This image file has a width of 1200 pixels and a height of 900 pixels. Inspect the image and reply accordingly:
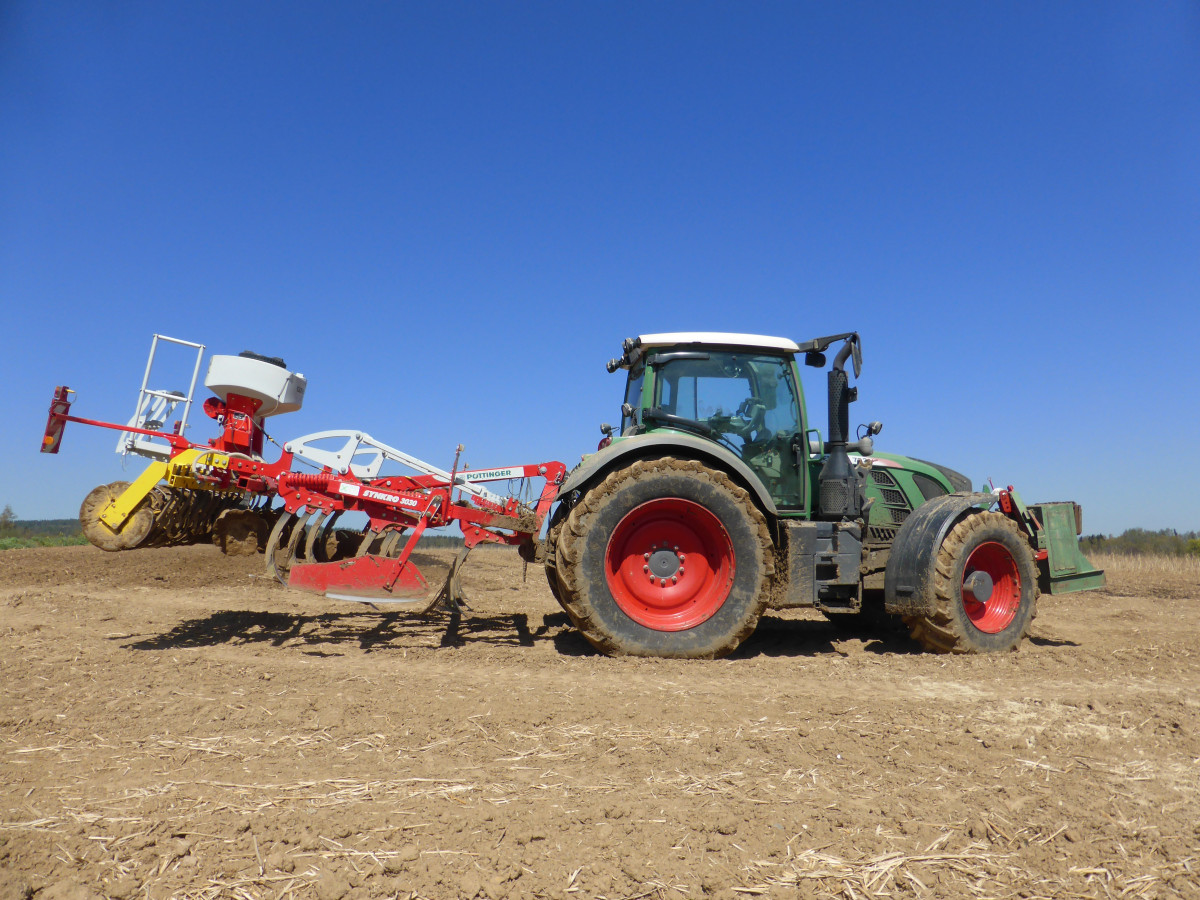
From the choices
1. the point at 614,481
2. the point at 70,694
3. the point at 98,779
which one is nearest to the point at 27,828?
the point at 98,779

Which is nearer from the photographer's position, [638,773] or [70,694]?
[638,773]

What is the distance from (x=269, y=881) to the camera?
2.10m

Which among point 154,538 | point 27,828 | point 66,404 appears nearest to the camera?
point 27,828

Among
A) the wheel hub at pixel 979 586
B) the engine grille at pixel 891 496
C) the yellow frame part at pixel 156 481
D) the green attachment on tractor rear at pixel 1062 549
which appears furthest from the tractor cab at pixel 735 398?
the yellow frame part at pixel 156 481

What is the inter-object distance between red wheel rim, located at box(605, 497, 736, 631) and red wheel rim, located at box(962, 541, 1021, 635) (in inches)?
80.6

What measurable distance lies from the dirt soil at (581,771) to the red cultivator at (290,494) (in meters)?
0.66

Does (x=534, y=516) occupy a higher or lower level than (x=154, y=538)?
higher

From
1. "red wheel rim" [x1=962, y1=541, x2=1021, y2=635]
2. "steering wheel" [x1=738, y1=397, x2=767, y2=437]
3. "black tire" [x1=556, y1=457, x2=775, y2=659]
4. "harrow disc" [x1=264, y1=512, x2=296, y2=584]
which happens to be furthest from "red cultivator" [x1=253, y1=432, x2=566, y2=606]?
"red wheel rim" [x1=962, y1=541, x2=1021, y2=635]

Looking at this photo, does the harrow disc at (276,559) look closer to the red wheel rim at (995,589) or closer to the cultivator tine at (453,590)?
the cultivator tine at (453,590)

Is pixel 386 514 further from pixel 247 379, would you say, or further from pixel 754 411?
pixel 754 411

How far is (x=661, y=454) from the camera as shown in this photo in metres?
5.33

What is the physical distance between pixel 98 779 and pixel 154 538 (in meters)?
3.71

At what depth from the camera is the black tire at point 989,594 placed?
17.6ft

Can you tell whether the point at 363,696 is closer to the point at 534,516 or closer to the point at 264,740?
the point at 264,740
